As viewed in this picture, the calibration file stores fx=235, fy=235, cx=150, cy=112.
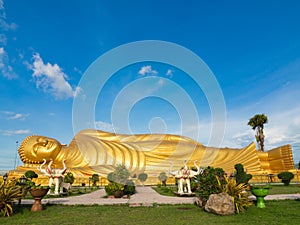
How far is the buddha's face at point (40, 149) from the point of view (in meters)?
A: 22.0

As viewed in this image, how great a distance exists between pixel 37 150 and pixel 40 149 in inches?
10.6

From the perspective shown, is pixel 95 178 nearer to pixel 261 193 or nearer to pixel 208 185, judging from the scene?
pixel 208 185

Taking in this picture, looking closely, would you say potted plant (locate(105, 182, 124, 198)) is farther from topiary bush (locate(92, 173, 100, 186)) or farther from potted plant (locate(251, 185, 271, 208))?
topiary bush (locate(92, 173, 100, 186))

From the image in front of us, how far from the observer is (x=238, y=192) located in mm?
6660

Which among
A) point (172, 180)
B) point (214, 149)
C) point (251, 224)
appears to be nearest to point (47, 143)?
point (172, 180)

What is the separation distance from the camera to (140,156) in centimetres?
2155

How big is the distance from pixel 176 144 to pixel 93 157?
8.25m

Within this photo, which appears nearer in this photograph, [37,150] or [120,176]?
[120,176]

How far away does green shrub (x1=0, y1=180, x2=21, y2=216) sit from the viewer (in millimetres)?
6285

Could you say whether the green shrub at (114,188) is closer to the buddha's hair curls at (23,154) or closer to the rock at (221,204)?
the rock at (221,204)

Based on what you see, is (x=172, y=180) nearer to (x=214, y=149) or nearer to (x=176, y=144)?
(x=176, y=144)

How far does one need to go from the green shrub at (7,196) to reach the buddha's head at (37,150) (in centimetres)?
1659

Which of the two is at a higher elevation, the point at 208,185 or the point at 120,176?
the point at 120,176

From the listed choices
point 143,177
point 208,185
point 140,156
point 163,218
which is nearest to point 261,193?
point 208,185
